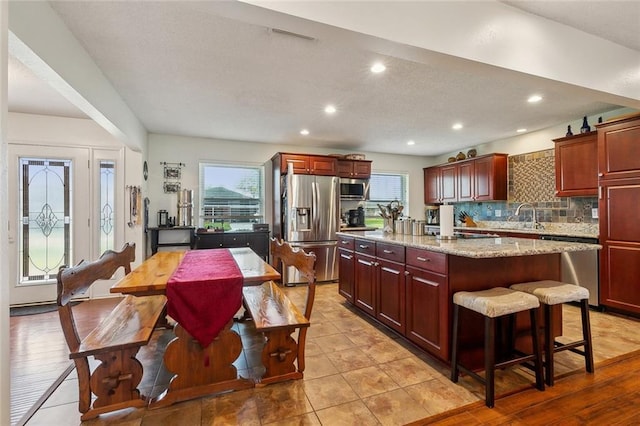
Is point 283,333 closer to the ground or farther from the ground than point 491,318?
closer to the ground

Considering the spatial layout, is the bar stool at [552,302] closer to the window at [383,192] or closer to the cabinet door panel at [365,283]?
the cabinet door panel at [365,283]

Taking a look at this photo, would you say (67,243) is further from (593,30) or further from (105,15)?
(593,30)

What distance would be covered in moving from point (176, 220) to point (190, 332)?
3403 mm

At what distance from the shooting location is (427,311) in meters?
2.29

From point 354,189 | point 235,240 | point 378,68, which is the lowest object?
point 235,240

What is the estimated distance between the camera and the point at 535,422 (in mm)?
1652

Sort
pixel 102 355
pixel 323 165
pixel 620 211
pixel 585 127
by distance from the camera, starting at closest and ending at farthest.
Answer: pixel 102 355
pixel 620 211
pixel 585 127
pixel 323 165

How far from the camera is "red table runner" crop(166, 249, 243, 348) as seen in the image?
1734 mm

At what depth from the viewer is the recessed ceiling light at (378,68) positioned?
8.43ft

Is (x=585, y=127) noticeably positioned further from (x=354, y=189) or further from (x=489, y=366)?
(x=489, y=366)

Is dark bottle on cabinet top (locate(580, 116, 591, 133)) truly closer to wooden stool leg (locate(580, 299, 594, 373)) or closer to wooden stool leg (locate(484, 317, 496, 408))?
wooden stool leg (locate(580, 299, 594, 373))

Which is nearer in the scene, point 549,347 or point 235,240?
point 549,347

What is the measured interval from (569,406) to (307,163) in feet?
13.7

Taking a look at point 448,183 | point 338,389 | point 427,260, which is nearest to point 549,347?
point 427,260
